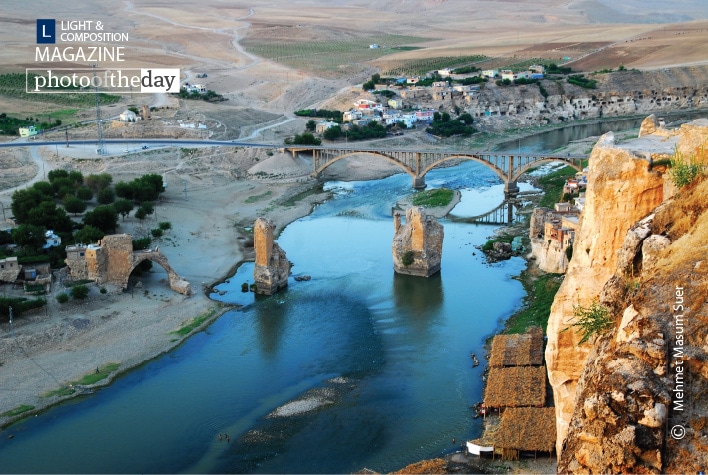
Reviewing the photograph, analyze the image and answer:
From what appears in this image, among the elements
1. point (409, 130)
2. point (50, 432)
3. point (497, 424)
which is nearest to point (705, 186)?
point (497, 424)

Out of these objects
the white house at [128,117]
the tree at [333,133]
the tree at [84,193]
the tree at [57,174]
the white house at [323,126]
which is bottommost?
the tree at [84,193]

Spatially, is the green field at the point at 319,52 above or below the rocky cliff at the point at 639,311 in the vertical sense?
above

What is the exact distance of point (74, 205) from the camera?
60.4 m

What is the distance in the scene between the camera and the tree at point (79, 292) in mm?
44500

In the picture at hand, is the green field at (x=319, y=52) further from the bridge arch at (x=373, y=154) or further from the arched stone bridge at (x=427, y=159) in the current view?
the bridge arch at (x=373, y=154)

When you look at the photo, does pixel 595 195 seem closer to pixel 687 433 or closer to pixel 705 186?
pixel 705 186

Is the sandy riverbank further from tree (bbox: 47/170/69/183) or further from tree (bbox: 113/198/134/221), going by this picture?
tree (bbox: 47/170/69/183)

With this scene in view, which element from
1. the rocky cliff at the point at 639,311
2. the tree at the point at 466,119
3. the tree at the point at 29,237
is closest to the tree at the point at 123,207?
the tree at the point at 29,237

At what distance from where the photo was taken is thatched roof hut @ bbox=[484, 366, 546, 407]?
3234 cm

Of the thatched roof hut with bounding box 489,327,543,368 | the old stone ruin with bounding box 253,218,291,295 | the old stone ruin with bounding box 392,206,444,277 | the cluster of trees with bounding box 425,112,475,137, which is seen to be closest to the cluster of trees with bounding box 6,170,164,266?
the old stone ruin with bounding box 253,218,291,295

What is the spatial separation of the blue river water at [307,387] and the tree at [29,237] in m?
10.9

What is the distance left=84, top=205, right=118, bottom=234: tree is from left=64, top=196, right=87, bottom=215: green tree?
4.30 metres

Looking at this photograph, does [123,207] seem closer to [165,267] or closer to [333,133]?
[165,267]

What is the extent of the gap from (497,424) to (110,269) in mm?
24165
